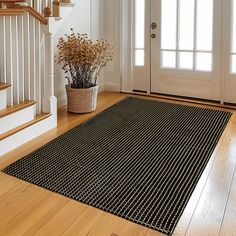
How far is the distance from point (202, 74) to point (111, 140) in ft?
6.03

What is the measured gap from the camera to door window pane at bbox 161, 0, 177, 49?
4.47 m

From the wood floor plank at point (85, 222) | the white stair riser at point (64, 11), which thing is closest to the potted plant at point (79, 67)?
the white stair riser at point (64, 11)

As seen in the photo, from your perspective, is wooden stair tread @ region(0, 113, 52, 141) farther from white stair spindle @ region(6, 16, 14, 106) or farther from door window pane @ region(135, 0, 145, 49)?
door window pane @ region(135, 0, 145, 49)

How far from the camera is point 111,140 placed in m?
3.22

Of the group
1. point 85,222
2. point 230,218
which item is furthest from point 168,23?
point 85,222

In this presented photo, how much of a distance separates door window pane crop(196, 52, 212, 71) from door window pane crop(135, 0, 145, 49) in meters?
0.79

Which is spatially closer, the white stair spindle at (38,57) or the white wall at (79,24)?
the white stair spindle at (38,57)

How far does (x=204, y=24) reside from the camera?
4.33 meters

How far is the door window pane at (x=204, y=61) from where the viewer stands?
4401 millimetres

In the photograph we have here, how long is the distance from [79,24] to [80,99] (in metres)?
1.03

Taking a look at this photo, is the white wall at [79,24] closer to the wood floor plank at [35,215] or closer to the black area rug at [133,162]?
the black area rug at [133,162]

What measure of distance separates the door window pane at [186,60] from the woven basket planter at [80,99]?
1255mm

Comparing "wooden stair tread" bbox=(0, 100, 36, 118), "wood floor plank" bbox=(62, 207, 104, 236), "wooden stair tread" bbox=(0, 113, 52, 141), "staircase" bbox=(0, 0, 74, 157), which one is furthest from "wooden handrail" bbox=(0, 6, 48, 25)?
"wood floor plank" bbox=(62, 207, 104, 236)

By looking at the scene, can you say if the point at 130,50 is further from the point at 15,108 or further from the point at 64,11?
the point at 15,108
